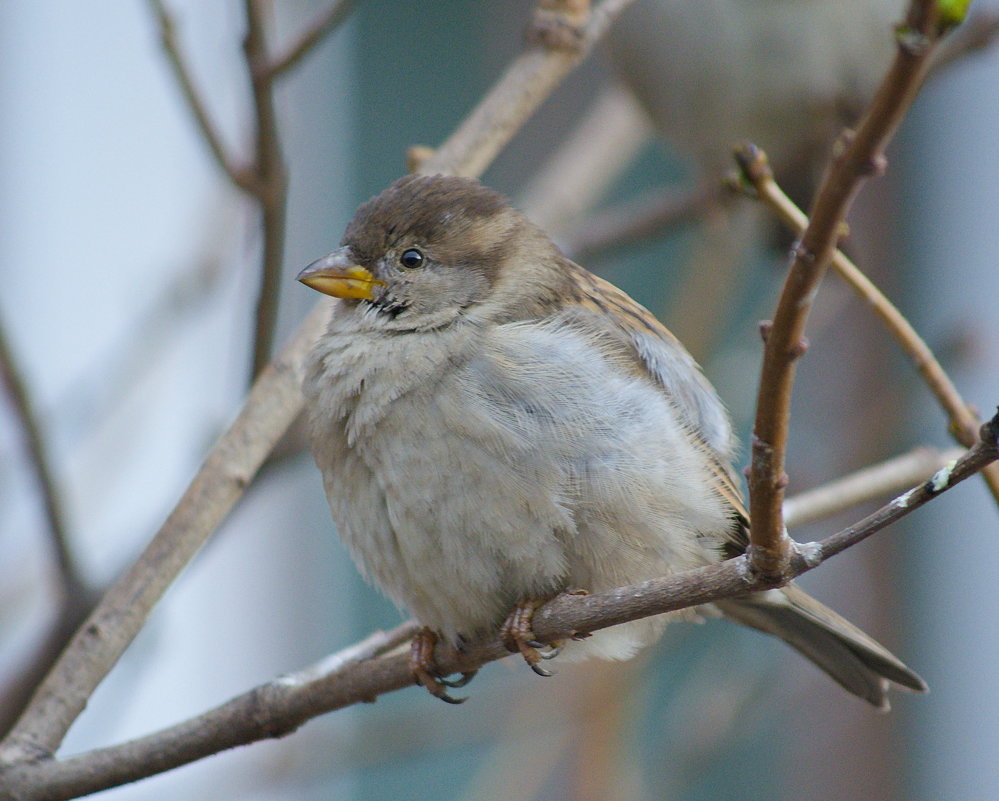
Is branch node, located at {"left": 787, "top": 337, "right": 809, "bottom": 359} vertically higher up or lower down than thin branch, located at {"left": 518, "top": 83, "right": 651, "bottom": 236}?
higher up

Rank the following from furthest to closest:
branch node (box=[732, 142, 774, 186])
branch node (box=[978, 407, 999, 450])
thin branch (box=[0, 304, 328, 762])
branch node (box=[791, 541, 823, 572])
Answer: thin branch (box=[0, 304, 328, 762]), branch node (box=[732, 142, 774, 186]), branch node (box=[791, 541, 823, 572]), branch node (box=[978, 407, 999, 450])

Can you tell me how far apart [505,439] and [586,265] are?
2.13 m

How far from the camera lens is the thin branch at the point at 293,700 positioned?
1634mm

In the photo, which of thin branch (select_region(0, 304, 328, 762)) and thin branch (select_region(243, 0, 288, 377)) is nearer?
thin branch (select_region(0, 304, 328, 762))

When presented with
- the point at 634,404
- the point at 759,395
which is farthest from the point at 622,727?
the point at 759,395

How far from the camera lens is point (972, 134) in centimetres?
591

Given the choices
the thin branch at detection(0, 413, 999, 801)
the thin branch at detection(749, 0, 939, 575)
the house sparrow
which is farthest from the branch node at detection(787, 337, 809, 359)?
the house sparrow

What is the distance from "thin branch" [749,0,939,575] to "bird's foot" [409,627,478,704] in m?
0.90

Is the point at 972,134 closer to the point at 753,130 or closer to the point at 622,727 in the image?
the point at 753,130

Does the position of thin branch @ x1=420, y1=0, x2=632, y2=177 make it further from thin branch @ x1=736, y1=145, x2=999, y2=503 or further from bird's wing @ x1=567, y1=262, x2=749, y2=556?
thin branch @ x1=736, y1=145, x2=999, y2=503

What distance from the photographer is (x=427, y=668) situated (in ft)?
7.39

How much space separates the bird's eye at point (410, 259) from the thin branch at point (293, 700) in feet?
2.53

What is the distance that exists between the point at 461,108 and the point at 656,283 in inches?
52.2

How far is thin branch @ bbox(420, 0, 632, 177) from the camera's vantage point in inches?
101
